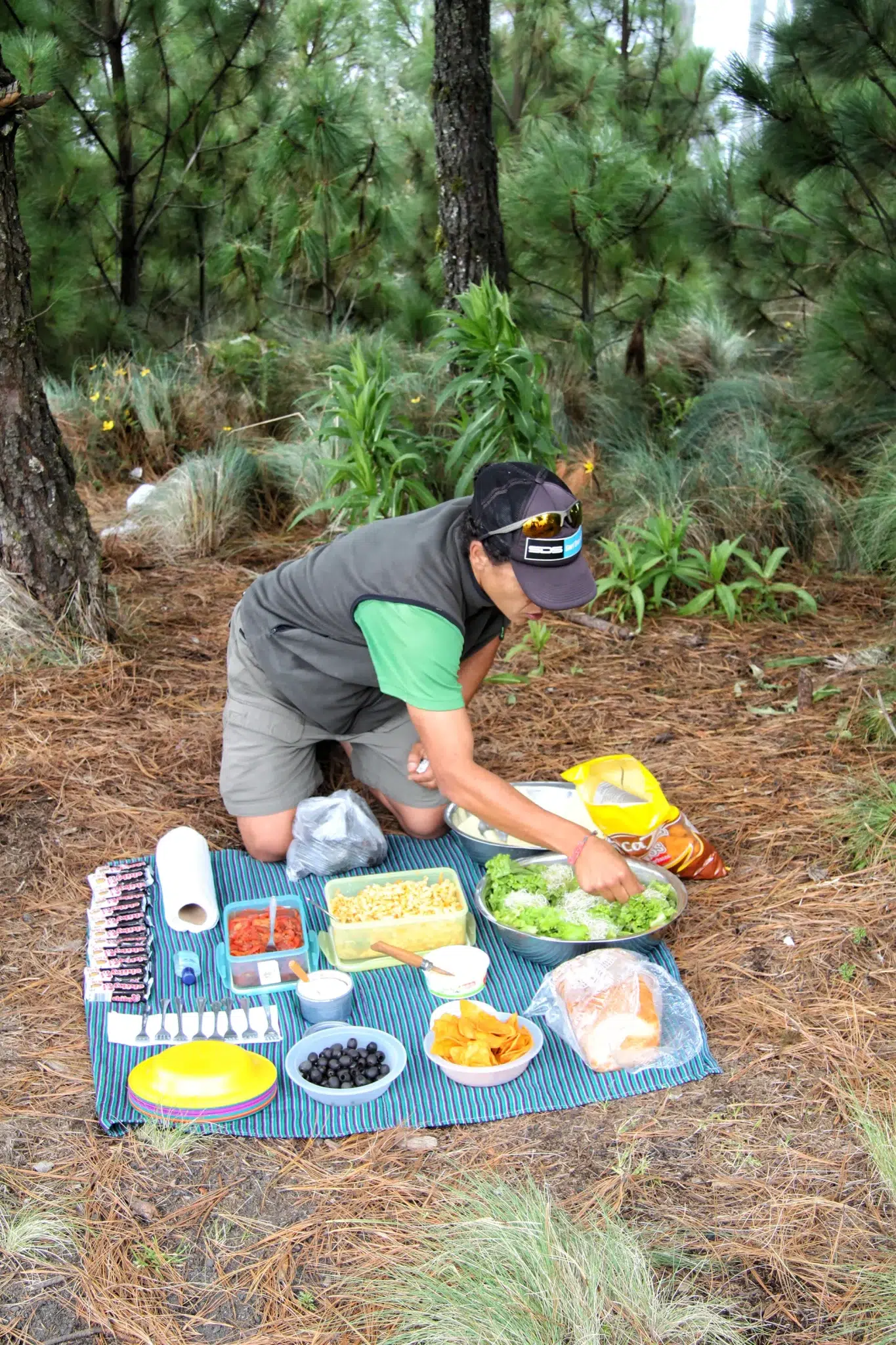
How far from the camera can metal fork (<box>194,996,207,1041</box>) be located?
2262 mm

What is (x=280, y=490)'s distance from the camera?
215 inches

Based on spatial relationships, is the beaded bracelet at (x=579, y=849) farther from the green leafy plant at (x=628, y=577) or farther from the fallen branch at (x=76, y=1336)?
the green leafy plant at (x=628, y=577)

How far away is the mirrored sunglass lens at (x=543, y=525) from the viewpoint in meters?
2.20

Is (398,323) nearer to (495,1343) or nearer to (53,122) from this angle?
(53,122)

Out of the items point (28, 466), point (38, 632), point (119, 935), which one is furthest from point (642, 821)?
point (28, 466)

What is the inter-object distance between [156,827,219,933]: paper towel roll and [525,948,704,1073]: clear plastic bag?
0.79 meters

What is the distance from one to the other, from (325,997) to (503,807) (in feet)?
1.67

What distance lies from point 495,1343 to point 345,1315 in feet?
0.78

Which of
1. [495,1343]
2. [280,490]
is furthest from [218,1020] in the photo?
[280,490]

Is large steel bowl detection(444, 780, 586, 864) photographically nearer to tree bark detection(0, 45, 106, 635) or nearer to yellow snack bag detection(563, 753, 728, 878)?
yellow snack bag detection(563, 753, 728, 878)

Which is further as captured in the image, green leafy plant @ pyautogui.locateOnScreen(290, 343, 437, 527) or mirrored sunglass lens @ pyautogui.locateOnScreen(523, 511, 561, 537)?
green leafy plant @ pyautogui.locateOnScreen(290, 343, 437, 527)

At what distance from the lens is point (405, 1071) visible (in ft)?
7.25

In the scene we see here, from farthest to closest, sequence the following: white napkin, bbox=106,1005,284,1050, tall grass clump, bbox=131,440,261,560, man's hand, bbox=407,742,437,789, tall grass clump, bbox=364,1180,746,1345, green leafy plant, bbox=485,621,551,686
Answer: tall grass clump, bbox=131,440,261,560, green leafy plant, bbox=485,621,551,686, man's hand, bbox=407,742,437,789, white napkin, bbox=106,1005,284,1050, tall grass clump, bbox=364,1180,746,1345

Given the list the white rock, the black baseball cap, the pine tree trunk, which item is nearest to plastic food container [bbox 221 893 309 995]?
the black baseball cap
